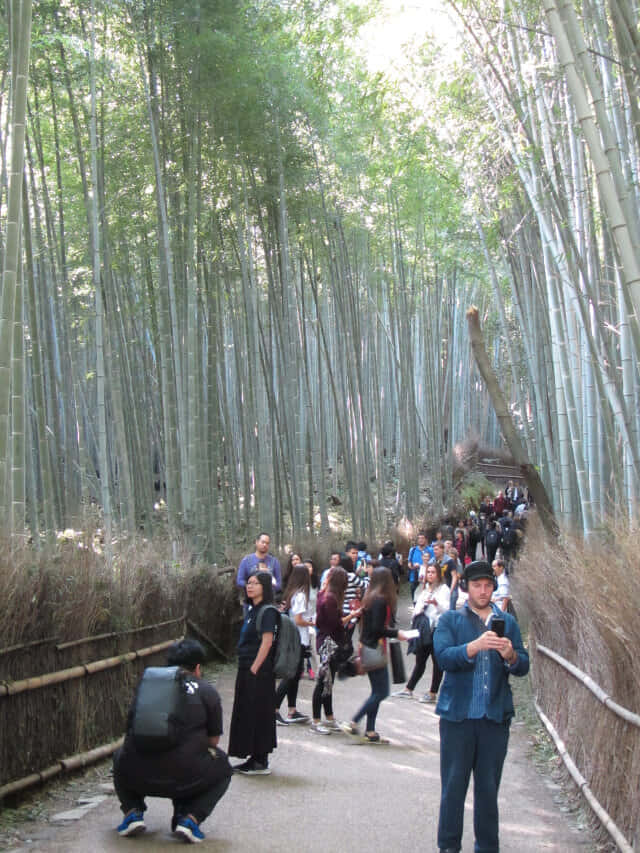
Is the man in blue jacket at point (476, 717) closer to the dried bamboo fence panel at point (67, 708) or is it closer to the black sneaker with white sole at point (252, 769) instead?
the black sneaker with white sole at point (252, 769)

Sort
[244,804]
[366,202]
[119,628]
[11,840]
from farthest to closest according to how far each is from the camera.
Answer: [366,202], [119,628], [244,804], [11,840]

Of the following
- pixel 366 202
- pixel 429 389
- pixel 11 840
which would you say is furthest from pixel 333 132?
pixel 11 840

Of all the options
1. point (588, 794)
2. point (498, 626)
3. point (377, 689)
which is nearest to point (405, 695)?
point (377, 689)

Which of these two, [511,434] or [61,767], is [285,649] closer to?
[61,767]

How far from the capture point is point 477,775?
10.4 ft

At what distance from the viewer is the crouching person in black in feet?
11.4

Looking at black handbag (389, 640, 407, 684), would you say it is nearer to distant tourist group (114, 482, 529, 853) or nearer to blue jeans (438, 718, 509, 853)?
distant tourist group (114, 482, 529, 853)

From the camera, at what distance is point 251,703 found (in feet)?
15.3

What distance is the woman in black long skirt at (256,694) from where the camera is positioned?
4660mm

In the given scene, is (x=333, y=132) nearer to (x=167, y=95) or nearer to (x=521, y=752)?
(x=167, y=95)

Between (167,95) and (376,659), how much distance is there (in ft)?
20.4

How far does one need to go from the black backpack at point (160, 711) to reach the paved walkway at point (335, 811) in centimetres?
40

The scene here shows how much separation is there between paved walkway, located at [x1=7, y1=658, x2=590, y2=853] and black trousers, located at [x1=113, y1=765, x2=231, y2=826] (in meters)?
0.12

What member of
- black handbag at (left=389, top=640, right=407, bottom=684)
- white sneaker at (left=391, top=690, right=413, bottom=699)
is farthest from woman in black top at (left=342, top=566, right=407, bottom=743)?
white sneaker at (left=391, top=690, right=413, bottom=699)
